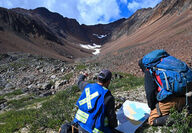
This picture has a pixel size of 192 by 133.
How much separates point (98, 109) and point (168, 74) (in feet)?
4.04

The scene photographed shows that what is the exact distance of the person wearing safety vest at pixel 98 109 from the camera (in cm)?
212

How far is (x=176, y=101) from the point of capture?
2490mm

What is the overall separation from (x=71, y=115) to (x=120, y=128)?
5.48ft

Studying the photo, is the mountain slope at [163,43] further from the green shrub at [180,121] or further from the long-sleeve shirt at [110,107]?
the long-sleeve shirt at [110,107]

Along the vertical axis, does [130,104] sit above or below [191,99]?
below

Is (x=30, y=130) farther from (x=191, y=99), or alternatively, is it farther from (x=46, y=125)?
(x=191, y=99)

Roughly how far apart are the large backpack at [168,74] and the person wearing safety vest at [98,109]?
2.74 ft

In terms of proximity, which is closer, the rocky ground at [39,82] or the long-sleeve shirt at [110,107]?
the long-sleeve shirt at [110,107]

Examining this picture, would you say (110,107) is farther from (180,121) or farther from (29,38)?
(29,38)

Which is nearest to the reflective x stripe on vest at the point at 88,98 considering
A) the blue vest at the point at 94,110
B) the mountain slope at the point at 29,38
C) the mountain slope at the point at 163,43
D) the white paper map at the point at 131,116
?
the blue vest at the point at 94,110

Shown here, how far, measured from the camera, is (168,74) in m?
2.35

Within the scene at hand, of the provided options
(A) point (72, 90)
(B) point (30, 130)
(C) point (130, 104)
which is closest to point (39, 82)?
(A) point (72, 90)

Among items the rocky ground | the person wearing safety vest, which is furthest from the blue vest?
the rocky ground

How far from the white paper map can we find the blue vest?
0.77m
